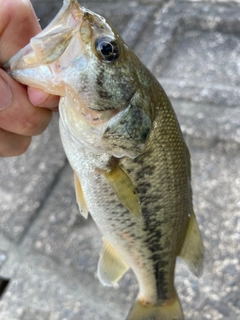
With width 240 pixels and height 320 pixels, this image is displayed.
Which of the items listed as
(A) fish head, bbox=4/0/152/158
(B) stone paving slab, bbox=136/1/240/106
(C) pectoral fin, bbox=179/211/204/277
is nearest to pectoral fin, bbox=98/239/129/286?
(C) pectoral fin, bbox=179/211/204/277

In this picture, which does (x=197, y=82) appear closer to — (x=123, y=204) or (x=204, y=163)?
(x=204, y=163)

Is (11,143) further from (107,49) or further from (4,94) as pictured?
(107,49)

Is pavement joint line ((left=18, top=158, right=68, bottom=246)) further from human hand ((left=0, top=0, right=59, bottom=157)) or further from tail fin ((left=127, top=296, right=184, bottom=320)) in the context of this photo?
human hand ((left=0, top=0, right=59, bottom=157))

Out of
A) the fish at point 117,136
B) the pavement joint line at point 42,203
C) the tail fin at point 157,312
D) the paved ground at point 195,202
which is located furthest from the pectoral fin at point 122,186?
the pavement joint line at point 42,203

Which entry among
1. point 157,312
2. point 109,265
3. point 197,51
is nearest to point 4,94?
point 109,265

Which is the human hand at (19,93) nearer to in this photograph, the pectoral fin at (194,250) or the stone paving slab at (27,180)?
the pectoral fin at (194,250)
